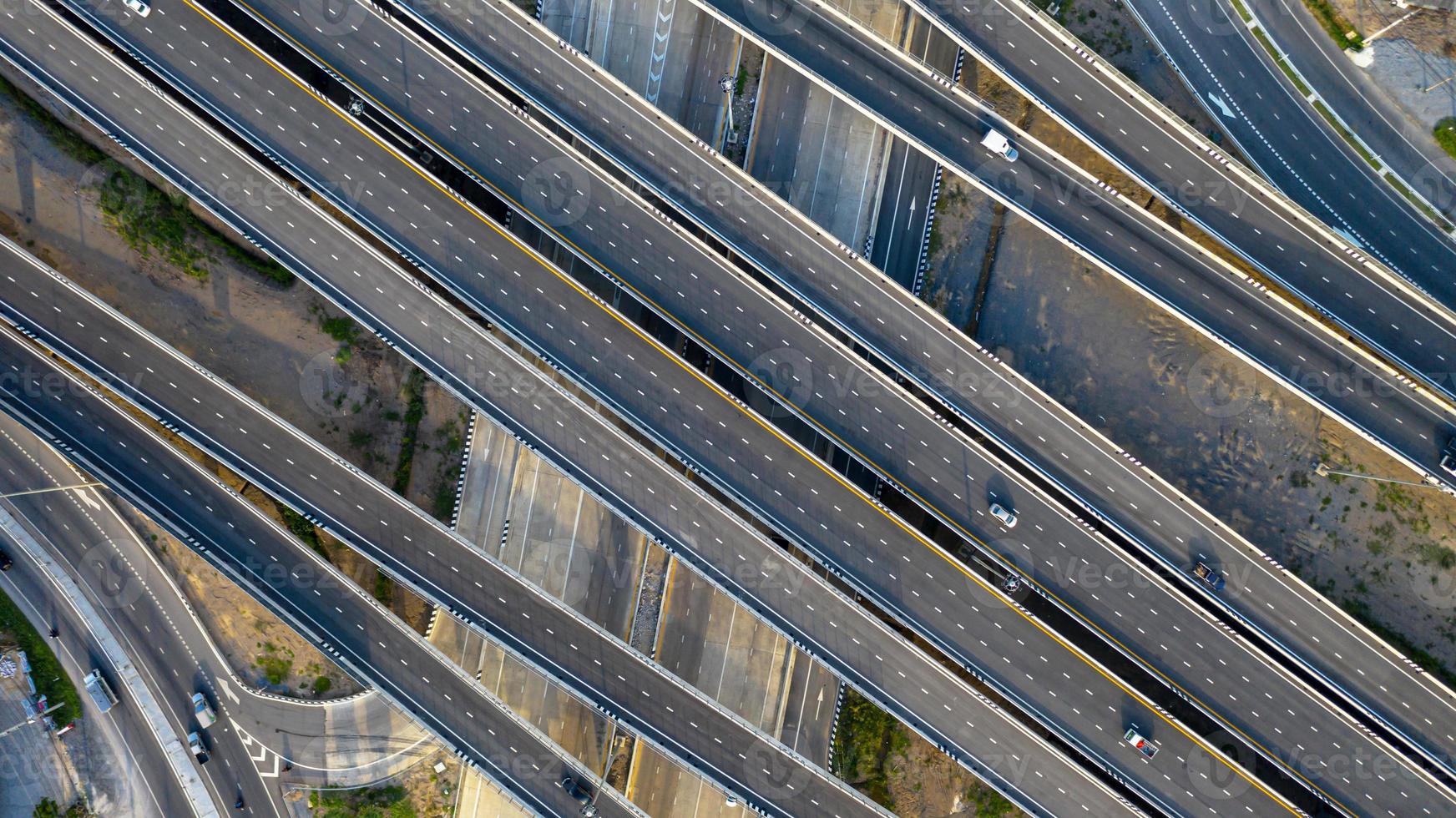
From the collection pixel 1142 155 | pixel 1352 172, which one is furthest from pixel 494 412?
pixel 1352 172

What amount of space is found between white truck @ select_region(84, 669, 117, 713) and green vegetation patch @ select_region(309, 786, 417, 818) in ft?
64.1

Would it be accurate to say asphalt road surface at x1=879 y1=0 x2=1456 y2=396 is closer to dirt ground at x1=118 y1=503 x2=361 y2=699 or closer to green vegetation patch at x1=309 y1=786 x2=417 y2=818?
dirt ground at x1=118 y1=503 x2=361 y2=699

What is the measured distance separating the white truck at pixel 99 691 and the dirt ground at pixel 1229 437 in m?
85.4

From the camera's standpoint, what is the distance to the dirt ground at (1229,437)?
70.3 meters

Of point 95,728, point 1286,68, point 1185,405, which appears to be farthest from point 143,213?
point 1286,68

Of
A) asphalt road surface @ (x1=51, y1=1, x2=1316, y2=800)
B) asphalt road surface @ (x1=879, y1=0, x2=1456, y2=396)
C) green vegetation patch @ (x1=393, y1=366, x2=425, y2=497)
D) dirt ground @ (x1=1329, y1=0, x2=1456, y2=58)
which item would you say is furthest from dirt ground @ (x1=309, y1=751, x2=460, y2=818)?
dirt ground @ (x1=1329, y1=0, x2=1456, y2=58)

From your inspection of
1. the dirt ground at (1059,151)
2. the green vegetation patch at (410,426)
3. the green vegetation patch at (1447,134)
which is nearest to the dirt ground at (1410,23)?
the green vegetation patch at (1447,134)

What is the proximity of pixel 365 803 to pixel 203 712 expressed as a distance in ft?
54.0

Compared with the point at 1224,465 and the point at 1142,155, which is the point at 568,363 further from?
the point at 1224,465

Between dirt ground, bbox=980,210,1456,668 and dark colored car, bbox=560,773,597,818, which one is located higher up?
dirt ground, bbox=980,210,1456,668

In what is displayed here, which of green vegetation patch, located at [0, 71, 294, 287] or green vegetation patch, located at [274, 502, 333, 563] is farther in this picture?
green vegetation patch, located at [274, 502, 333, 563]

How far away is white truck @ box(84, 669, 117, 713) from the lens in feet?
231

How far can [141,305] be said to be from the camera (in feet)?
236

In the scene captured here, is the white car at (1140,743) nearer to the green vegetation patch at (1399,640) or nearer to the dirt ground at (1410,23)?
the green vegetation patch at (1399,640)
